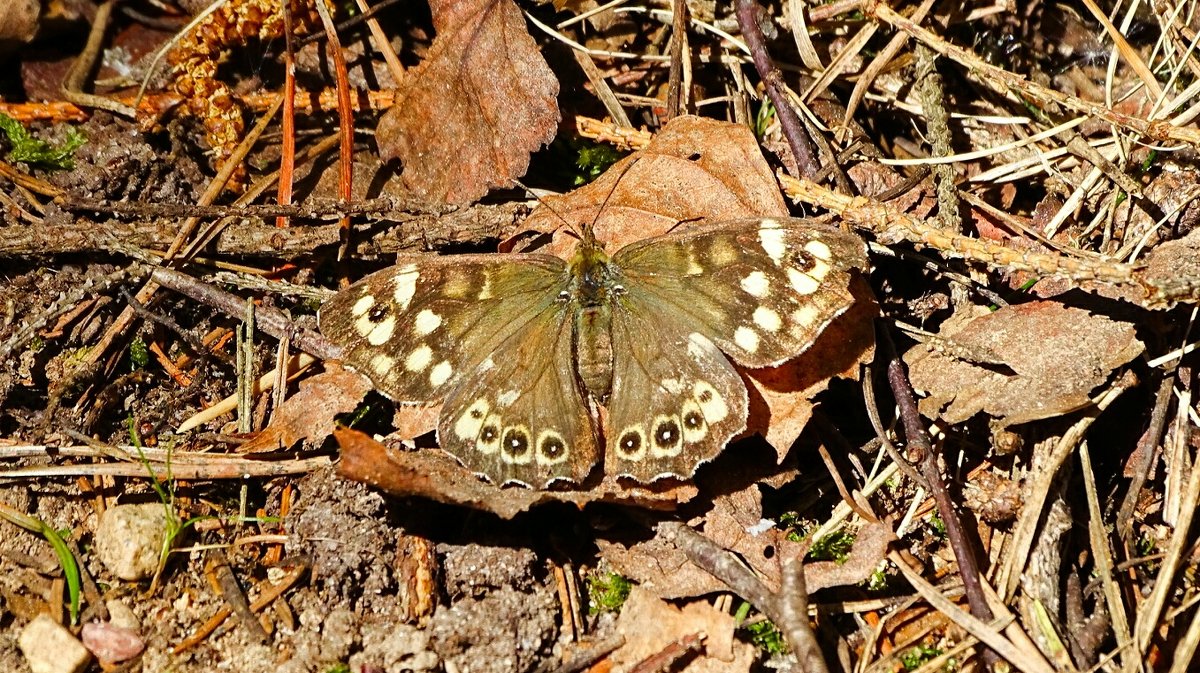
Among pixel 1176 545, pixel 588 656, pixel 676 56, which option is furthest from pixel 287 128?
pixel 1176 545

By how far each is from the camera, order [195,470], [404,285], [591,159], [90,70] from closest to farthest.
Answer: [404,285]
[195,470]
[591,159]
[90,70]

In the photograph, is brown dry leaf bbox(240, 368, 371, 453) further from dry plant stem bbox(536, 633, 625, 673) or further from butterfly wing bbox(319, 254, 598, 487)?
dry plant stem bbox(536, 633, 625, 673)

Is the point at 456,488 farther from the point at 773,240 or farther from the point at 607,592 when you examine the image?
the point at 773,240

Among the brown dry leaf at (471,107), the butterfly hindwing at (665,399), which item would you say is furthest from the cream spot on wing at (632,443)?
the brown dry leaf at (471,107)

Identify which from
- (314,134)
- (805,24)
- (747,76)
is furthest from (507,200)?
(805,24)

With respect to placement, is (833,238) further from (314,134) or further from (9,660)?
(9,660)

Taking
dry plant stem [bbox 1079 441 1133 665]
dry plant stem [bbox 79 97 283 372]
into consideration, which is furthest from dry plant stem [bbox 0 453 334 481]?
dry plant stem [bbox 1079 441 1133 665]
